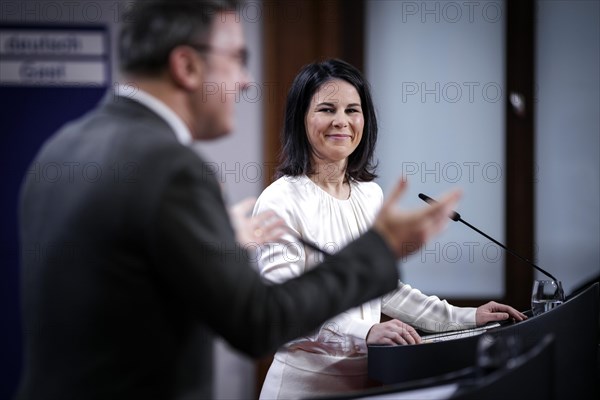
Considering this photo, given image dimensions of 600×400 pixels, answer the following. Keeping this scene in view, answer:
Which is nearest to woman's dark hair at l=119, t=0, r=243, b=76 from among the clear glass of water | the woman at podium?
the woman at podium

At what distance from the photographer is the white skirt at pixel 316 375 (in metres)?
1.56

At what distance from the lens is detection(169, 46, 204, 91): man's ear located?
907 millimetres

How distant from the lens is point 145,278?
2.72ft

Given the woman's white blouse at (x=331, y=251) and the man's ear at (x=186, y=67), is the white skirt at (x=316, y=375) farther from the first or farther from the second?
the man's ear at (x=186, y=67)

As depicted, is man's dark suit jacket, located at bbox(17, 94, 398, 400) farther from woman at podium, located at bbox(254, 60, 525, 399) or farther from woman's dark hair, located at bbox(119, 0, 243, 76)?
woman at podium, located at bbox(254, 60, 525, 399)

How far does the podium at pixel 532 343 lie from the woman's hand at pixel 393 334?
0.07 meters

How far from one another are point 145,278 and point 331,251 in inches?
32.2

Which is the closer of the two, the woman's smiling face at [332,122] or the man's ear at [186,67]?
the man's ear at [186,67]

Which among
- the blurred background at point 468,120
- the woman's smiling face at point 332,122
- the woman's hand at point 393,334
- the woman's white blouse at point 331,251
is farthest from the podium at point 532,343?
the blurred background at point 468,120

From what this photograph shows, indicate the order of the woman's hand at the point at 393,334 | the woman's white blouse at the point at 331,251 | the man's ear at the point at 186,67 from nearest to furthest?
1. the man's ear at the point at 186,67
2. the woman's hand at the point at 393,334
3. the woman's white blouse at the point at 331,251

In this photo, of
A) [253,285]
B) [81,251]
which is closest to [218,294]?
[253,285]

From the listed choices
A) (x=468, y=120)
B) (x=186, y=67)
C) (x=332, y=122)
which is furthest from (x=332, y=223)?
(x=468, y=120)

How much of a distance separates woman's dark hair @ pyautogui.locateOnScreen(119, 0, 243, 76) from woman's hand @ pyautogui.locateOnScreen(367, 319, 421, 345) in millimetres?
771

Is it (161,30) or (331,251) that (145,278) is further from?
(331,251)
